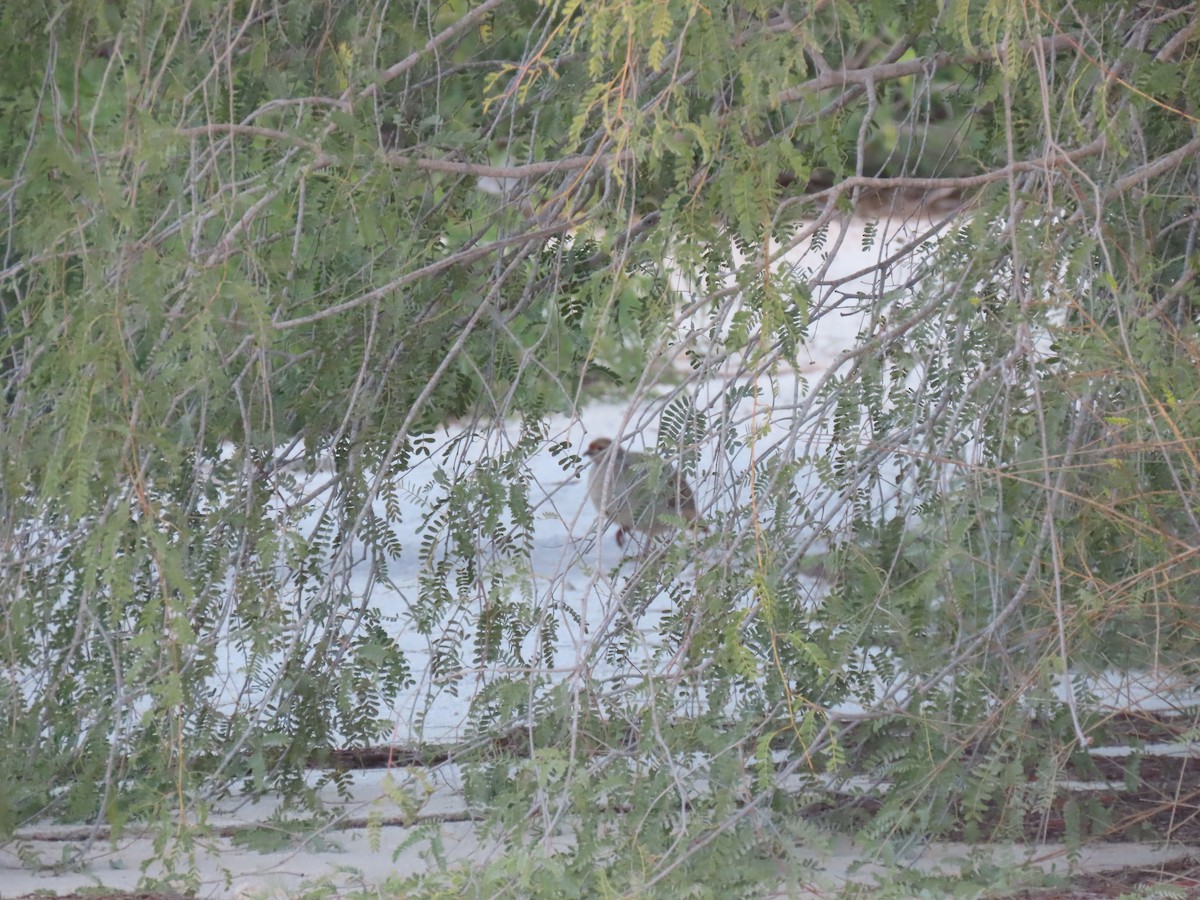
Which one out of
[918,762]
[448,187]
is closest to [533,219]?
[448,187]

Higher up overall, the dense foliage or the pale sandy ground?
the dense foliage

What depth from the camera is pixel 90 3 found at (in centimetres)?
290

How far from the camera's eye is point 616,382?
337 centimetres

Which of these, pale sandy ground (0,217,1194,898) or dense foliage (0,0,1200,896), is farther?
pale sandy ground (0,217,1194,898)

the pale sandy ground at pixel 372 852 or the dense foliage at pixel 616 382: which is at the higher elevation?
the dense foliage at pixel 616 382

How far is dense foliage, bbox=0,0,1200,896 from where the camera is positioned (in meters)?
2.65

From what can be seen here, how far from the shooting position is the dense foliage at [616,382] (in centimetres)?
265

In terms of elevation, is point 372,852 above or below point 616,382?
below

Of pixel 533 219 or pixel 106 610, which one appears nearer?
pixel 533 219

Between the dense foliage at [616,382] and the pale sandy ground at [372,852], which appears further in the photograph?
the pale sandy ground at [372,852]

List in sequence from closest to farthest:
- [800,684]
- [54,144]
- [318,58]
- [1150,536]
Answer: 1. [54,144]
2. [1150,536]
3. [800,684]
4. [318,58]

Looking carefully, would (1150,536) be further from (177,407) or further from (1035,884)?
(177,407)

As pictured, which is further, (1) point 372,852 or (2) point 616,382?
(2) point 616,382

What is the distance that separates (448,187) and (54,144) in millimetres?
997
